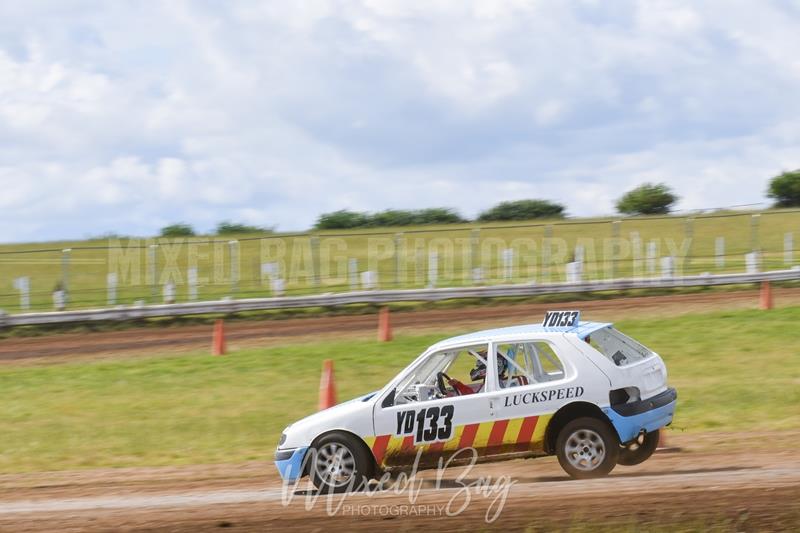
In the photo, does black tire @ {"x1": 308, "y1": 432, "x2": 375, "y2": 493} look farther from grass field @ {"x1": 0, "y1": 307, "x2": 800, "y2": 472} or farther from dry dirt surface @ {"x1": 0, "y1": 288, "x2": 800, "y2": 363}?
dry dirt surface @ {"x1": 0, "y1": 288, "x2": 800, "y2": 363}

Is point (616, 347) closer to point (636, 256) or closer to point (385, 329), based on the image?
point (385, 329)

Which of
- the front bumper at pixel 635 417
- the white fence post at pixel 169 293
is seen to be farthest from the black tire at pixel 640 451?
the white fence post at pixel 169 293

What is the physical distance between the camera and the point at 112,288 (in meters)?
28.8

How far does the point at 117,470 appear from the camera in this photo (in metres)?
12.2

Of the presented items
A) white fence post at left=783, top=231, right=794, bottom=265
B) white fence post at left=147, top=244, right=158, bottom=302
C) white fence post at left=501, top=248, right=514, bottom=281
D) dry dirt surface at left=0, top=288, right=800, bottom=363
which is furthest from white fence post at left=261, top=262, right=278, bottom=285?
white fence post at left=783, top=231, right=794, bottom=265

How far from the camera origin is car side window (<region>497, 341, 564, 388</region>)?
935cm

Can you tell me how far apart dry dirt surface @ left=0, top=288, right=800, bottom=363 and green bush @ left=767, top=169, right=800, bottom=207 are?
1171 inches

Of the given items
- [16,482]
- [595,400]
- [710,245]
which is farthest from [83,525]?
[710,245]

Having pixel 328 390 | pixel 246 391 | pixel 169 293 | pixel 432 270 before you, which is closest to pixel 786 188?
pixel 432 270

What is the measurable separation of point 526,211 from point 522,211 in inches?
Answer: 9.1

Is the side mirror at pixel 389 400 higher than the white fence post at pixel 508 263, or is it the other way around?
the white fence post at pixel 508 263

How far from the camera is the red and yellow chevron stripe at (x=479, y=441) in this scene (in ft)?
30.1

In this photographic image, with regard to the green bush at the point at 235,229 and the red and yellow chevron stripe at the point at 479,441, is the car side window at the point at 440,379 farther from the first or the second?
the green bush at the point at 235,229

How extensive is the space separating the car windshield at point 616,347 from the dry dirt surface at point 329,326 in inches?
539
